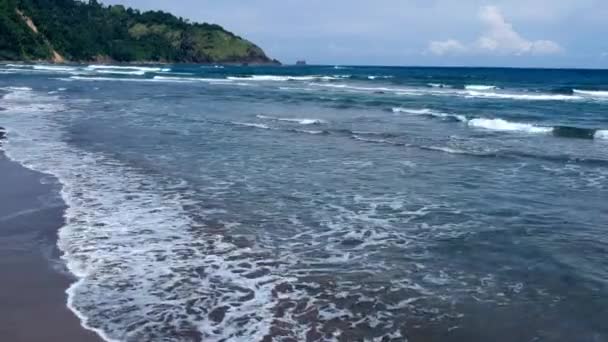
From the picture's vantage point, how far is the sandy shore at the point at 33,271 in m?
5.15

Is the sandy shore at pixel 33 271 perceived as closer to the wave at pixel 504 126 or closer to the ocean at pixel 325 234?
the ocean at pixel 325 234

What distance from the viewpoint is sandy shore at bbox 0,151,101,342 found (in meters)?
5.15

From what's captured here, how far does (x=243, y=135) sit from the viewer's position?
18266mm

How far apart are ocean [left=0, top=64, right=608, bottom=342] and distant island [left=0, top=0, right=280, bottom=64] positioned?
82.6 m

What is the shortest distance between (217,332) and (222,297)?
2.65 ft

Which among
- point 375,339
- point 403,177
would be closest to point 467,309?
point 375,339

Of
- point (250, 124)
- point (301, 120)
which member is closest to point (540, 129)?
point (301, 120)

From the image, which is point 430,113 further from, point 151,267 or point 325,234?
point 151,267

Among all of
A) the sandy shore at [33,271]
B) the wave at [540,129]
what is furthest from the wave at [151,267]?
the wave at [540,129]

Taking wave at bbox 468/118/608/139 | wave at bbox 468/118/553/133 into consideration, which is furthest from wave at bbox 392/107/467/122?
wave at bbox 468/118/608/139

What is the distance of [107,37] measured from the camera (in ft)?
411

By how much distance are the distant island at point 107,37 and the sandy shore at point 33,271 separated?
8857 centimetres

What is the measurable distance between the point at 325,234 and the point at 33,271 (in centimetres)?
369

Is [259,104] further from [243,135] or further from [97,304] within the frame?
[97,304]
